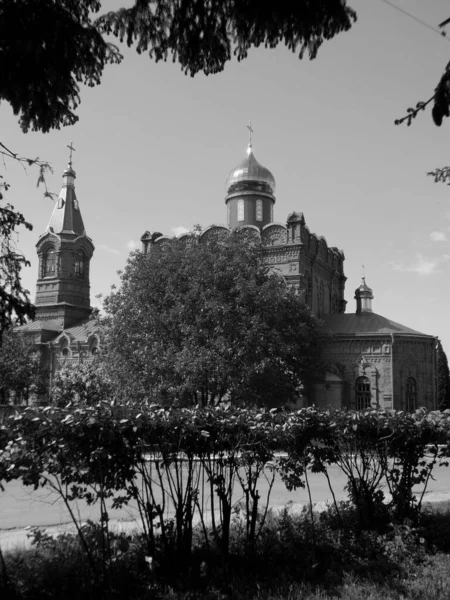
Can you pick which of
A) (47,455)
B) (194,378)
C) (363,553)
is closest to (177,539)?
(47,455)

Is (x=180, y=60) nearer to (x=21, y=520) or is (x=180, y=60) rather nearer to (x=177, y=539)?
(x=177, y=539)

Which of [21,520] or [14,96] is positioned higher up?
[14,96]

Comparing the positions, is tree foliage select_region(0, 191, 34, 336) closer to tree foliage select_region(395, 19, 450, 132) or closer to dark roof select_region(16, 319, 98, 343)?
tree foliage select_region(395, 19, 450, 132)

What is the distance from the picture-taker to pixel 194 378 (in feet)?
69.1

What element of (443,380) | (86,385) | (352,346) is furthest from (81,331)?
(443,380)

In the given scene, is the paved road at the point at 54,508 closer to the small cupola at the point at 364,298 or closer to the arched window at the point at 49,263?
the small cupola at the point at 364,298

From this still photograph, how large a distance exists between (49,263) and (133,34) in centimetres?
3854

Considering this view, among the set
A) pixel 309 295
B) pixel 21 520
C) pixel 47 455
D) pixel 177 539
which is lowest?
pixel 21 520

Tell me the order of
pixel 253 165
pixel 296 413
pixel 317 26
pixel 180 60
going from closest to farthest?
1. pixel 317 26
2. pixel 180 60
3. pixel 296 413
4. pixel 253 165

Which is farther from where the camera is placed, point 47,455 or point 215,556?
point 215,556

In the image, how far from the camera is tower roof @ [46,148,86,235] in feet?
137

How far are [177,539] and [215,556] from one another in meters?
0.52

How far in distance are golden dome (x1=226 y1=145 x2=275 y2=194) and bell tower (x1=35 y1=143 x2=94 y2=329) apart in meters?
11.6

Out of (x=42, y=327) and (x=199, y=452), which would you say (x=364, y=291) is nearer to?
(x=42, y=327)
